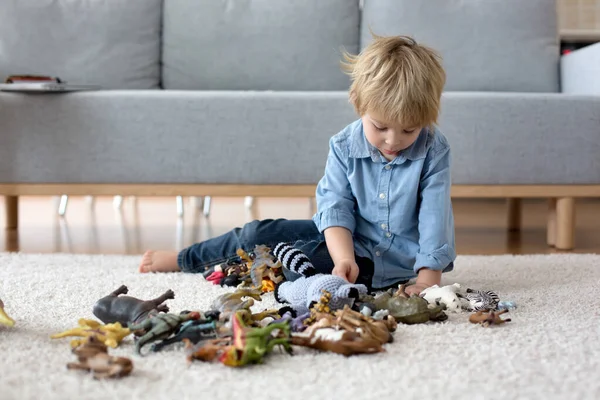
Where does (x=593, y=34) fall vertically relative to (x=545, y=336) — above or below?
above

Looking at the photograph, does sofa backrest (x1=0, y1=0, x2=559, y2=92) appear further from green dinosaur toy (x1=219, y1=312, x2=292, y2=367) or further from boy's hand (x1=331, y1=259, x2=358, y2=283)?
green dinosaur toy (x1=219, y1=312, x2=292, y2=367)

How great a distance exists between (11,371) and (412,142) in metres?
0.80

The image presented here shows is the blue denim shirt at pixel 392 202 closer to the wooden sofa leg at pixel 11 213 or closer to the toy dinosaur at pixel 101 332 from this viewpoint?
the toy dinosaur at pixel 101 332

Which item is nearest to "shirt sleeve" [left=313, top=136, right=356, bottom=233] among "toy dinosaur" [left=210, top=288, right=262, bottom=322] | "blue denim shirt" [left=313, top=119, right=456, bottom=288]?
"blue denim shirt" [left=313, top=119, right=456, bottom=288]

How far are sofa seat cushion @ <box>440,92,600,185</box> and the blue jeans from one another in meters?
0.71

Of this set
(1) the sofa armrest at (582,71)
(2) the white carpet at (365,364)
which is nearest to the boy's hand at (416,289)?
(2) the white carpet at (365,364)

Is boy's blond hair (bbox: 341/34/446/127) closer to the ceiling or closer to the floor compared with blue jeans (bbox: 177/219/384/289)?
closer to the ceiling

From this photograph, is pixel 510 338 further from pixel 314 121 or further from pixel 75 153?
pixel 75 153

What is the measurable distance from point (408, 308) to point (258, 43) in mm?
1689

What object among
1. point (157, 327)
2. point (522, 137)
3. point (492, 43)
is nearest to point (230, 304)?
point (157, 327)

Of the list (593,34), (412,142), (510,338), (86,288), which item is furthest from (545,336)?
(593,34)

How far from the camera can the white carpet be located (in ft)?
2.68

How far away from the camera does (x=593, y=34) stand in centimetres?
369

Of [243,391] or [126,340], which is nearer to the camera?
[243,391]
